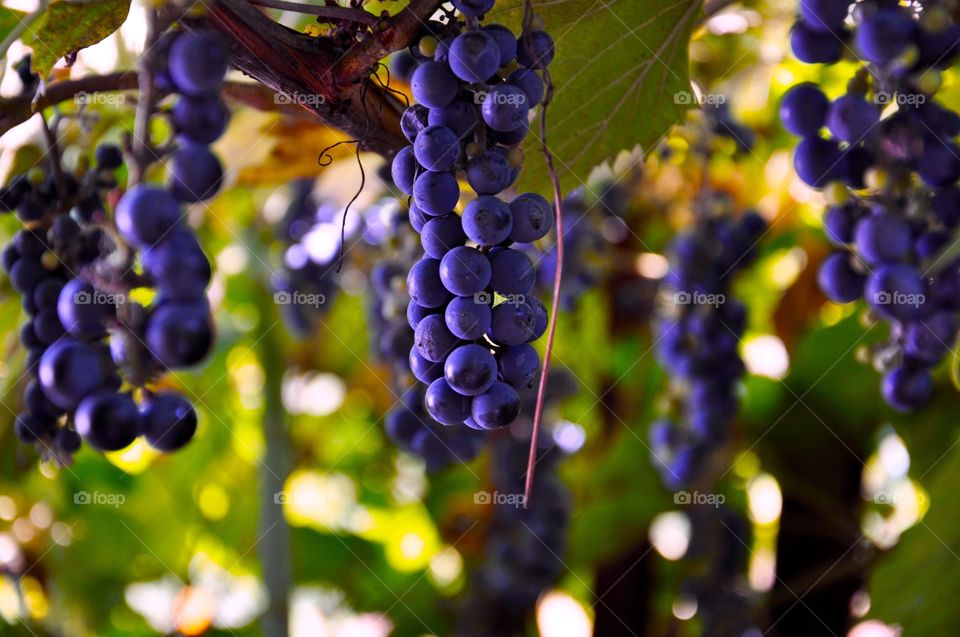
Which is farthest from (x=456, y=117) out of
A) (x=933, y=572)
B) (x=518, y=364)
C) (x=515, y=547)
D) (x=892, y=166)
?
(x=515, y=547)

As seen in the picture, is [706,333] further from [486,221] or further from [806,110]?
[486,221]

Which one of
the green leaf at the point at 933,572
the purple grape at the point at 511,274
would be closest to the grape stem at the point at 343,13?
the purple grape at the point at 511,274

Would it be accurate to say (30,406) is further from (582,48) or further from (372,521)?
(372,521)

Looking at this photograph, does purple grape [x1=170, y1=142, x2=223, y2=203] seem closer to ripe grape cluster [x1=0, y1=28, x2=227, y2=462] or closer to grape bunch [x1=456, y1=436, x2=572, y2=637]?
ripe grape cluster [x1=0, y1=28, x2=227, y2=462]

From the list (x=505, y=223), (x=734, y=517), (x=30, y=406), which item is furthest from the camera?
(x=734, y=517)

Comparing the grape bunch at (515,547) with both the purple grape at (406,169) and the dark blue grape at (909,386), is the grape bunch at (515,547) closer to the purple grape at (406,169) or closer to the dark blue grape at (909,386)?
the dark blue grape at (909,386)

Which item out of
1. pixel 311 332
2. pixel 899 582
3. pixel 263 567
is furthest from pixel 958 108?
pixel 263 567

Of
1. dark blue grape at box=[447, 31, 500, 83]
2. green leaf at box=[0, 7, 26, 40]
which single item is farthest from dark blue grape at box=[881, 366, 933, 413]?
green leaf at box=[0, 7, 26, 40]
